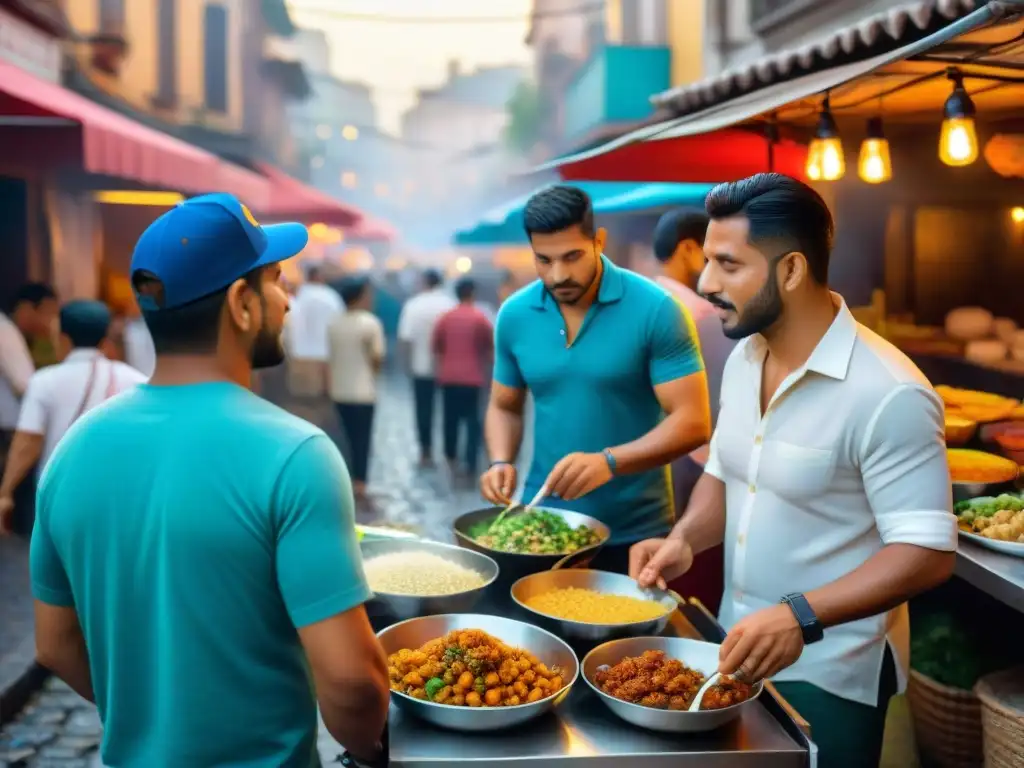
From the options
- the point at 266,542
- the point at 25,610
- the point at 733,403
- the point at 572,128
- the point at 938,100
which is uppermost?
the point at 572,128

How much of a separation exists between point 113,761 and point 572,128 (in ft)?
70.3

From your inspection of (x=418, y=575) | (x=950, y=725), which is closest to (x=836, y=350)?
(x=418, y=575)

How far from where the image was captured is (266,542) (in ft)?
6.19

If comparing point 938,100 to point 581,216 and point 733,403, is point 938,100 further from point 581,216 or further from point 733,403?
point 733,403

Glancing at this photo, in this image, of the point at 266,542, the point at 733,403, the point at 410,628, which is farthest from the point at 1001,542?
the point at 266,542

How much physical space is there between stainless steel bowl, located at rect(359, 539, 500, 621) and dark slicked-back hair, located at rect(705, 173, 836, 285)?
137cm

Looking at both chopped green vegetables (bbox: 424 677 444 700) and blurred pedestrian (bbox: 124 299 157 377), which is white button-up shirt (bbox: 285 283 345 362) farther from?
chopped green vegetables (bbox: 424 677 444 700)

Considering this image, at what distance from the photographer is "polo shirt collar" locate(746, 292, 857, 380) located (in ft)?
8.68

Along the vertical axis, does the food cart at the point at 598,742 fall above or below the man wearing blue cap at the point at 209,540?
below

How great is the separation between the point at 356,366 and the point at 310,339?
8.84 ft

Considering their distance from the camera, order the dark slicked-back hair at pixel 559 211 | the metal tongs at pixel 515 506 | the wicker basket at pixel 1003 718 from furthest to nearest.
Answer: the dark slicked-back hair at pixel 559 211, the wicker basket at pixel 1003 718, the metal tongs at pixel 515 506

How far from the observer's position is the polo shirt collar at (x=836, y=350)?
2.65 metres

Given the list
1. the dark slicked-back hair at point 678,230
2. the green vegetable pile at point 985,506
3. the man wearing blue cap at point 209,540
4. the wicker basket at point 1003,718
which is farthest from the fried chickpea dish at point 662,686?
the dark slicked-back hair at point 678,230

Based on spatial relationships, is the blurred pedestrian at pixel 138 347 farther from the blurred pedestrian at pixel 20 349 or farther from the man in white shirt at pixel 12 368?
the man in white shirt at pixel 12 368
